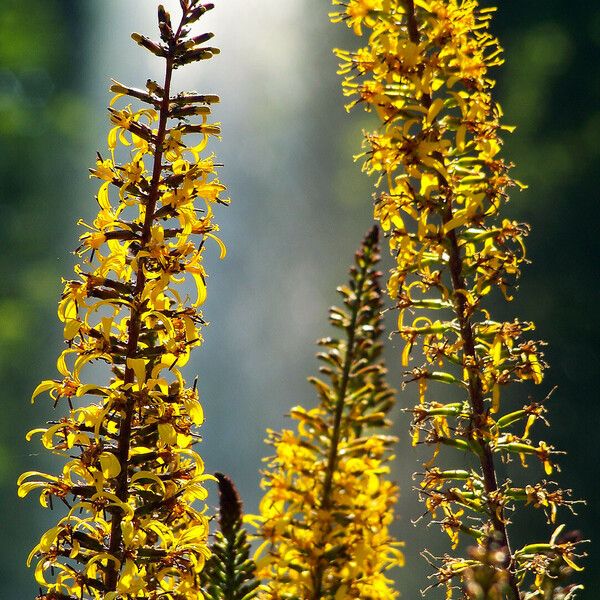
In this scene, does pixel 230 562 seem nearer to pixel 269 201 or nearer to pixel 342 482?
pixel 342 482

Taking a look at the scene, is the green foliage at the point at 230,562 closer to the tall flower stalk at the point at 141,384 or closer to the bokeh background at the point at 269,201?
the tall flower stalk at the point at 141,384

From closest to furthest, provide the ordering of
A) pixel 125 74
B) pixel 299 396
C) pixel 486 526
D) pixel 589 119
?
pixel 486 526, pixel 589 119, pixel 299 396, pixel 125 74

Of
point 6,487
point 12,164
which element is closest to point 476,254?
point 6,487

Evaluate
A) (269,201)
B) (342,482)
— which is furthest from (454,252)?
(269,201)

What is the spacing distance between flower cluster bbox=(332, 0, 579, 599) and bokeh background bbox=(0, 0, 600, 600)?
3293mm

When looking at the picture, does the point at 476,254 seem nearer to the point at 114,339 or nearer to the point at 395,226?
the point at 395,226

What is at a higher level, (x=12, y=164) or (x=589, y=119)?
(x=12, y=164)

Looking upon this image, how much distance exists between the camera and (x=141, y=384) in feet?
2.07

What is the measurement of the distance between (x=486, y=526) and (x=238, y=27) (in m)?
6.74

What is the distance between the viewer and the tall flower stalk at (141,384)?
2.06 feet

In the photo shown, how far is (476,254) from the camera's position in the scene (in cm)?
79

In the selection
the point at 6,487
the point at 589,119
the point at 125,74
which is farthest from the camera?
the point at 125,74

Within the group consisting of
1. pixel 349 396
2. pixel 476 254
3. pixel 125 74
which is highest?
pixel 125 74

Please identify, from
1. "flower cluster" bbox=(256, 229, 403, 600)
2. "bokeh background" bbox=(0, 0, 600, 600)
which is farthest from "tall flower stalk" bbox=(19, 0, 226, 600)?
"bokeh background" bbox=(0, 0, 600, 600)
